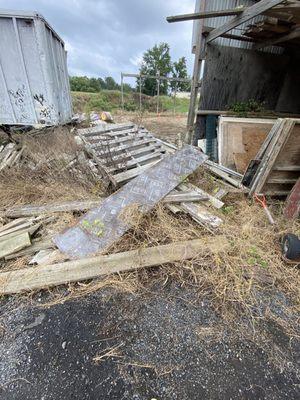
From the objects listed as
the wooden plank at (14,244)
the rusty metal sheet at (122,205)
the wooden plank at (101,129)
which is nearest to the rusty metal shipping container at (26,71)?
the wooden plank at (101,129)

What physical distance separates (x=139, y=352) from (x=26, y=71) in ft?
14.8

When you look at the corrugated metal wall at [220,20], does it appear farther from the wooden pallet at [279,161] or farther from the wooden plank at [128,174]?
the wooden plank at [128,174]

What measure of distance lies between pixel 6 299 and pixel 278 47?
24.4 feet

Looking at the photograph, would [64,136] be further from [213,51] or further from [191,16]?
[213,51]

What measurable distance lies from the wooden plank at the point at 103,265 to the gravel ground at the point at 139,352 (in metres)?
0.16

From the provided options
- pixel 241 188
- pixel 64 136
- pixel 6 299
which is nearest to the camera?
pixel 6 299

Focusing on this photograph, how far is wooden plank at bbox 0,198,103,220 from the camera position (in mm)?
2848

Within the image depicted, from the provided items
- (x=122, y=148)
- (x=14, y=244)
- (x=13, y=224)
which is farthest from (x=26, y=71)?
(x=14, y=244)

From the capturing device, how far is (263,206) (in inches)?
126

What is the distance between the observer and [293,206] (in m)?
2.99

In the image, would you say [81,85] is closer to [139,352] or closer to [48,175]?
[48,175]

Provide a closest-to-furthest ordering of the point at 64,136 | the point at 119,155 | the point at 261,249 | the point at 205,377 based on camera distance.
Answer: the point at 205,377 < the point at 261,249 < the point at 119,155 < the point at 64,136

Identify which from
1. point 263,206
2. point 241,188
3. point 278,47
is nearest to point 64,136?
point 241,188

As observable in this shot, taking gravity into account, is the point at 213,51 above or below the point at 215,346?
above
